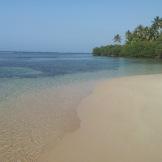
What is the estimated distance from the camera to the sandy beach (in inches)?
209

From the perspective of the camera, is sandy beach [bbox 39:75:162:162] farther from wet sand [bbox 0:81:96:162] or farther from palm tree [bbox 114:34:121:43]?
palm tree [bbox 114:34:121:43]

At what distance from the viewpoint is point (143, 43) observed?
204 feet

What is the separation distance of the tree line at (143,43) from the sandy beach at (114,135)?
50.3 meters

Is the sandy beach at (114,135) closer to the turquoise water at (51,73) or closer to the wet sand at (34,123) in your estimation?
the wet sand at (34,123)

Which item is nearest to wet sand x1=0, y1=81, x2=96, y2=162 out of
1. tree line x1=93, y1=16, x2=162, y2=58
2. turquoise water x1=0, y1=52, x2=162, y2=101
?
turquoise water x1=0, y1=52, x2=162, y2=101

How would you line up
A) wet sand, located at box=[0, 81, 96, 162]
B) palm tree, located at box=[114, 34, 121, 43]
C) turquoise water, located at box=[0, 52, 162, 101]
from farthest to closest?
palm tree, located at box=[114, 34, 121, 43]
turquoise water, located at box=[0, 52, 162, 101]
wet sand, located at box=[0, 81, 96, 162]

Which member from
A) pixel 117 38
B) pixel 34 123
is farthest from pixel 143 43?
pixel 34 123

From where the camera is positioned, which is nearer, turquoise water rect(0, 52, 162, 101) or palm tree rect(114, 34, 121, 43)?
turquoise water rect(0, 52, 162, 101)

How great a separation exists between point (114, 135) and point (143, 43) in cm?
5791

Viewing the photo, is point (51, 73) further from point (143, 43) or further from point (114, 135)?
point (143, 43)

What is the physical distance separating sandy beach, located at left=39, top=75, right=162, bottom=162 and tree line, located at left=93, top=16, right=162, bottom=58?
1981 inches

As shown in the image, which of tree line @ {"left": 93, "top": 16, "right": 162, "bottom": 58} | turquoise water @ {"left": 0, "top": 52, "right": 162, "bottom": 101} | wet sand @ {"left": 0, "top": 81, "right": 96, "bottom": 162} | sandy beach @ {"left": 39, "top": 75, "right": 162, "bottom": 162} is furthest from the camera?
tree line @ {"left": 93, "top": 16, "right": 162, "bottom": 58}

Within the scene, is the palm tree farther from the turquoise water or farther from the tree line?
the turquoise water

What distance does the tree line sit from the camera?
59.5 meters
